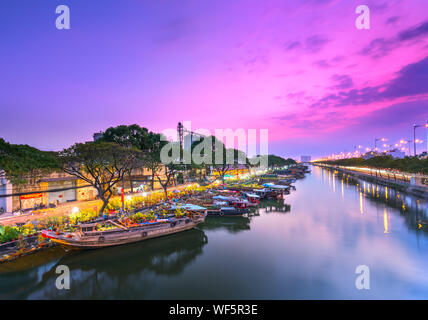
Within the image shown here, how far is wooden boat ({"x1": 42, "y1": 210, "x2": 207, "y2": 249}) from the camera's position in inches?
653

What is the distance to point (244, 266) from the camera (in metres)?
16.5

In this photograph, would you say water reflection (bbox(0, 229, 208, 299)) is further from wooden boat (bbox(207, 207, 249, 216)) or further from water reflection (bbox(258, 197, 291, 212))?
water reflection (bbox(258, 197, 291, 212))

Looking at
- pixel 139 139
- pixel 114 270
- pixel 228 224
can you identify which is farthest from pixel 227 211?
pixel 139 139

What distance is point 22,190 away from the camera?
24.0 m

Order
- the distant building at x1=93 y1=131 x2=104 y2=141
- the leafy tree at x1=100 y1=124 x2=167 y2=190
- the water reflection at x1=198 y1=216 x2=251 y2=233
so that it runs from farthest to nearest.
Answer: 1. the distant building at x1=93 y1=131 x2=104 y2=141
2. the leafy tree at x1=100 y1=124 x2=167 y2=190
3. the water reflection at x1=198 y1=216 x2=251 y2=233

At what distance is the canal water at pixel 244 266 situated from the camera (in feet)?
43.4

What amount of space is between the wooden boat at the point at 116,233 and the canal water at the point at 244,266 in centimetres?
85

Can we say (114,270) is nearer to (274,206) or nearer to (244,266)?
(244,266)

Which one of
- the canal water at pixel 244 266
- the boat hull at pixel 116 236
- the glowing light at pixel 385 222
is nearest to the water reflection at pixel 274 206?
the canal water at pixel 244 266

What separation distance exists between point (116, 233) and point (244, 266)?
481 inches

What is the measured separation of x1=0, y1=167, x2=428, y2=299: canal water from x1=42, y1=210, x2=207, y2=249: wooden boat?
85 cm

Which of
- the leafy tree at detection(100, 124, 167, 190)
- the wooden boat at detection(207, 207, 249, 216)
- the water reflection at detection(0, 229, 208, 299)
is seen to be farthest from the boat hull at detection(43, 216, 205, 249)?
the leafy tree at detection(100, 124, 167, 190)
